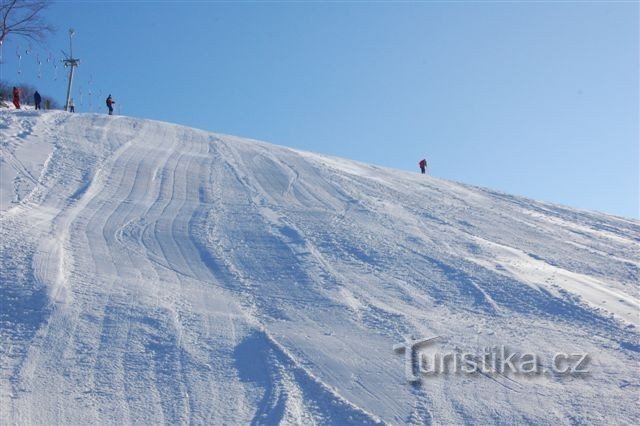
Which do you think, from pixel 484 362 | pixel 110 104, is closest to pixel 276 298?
pixel 484 362

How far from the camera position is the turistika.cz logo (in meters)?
7.99

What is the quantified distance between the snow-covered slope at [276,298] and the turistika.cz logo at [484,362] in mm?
141

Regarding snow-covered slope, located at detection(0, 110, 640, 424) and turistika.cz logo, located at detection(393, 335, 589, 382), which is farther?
turistika.cz logo, located at detection(393, 335, 589, 382)

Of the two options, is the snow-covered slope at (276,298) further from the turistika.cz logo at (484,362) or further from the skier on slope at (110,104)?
the skier on slope at (110,104)

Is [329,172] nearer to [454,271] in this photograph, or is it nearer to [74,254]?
[454,271]

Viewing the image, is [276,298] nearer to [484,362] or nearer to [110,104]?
[484,362]

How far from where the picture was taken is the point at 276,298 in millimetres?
9734

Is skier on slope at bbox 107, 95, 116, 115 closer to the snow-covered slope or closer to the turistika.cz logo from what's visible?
the snow-covered slope

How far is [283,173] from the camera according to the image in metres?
19.0

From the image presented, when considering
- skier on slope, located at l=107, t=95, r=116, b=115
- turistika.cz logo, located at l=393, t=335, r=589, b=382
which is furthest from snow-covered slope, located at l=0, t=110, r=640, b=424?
skier on slope, located at l=107, t=95, r=116, b=115

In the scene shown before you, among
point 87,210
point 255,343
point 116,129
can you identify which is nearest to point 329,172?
point 116,129

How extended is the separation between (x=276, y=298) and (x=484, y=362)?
9.63 ft

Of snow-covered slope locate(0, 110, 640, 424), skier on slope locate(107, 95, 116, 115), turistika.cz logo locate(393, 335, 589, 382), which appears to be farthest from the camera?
skier on slope locate(107, 95, 116, 115)

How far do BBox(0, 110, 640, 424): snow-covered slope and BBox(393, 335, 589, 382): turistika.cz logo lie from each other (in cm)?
14
